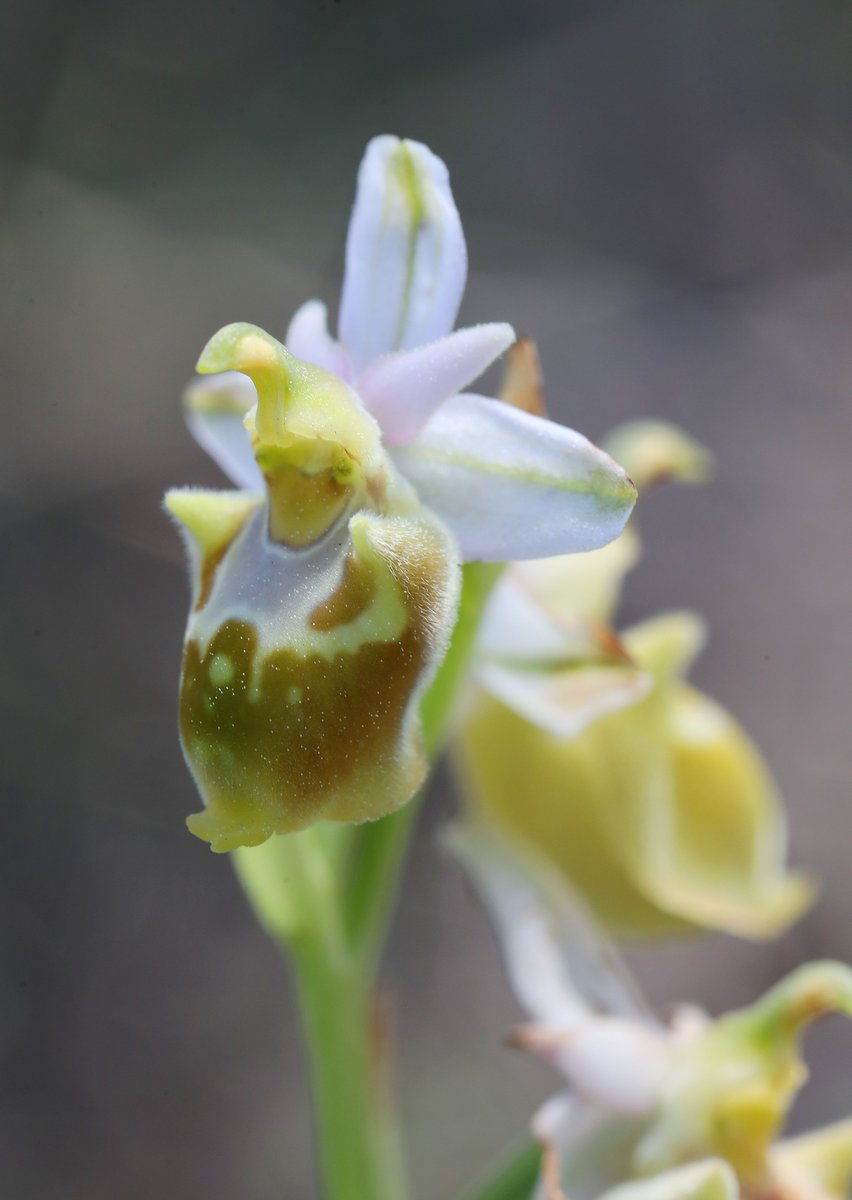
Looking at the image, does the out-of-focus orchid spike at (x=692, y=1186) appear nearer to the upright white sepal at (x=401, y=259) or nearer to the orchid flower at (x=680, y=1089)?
the orchid flower at (x=680, y=1089)

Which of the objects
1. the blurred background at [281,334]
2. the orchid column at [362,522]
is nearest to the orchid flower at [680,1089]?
the orchid column at [362,522]

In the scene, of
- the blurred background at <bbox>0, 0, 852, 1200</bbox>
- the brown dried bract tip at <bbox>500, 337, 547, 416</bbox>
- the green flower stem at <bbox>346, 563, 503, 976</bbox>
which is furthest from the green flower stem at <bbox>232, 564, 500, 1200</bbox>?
the blurred background at <bbox>0, 0, 852, 1200</bbox>

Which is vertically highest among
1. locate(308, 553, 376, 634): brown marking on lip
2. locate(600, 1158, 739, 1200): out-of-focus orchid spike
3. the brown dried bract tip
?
the brown dried bract tip

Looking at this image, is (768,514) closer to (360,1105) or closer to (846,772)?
(846,772)

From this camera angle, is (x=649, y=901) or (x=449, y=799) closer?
(x=649, y=901)

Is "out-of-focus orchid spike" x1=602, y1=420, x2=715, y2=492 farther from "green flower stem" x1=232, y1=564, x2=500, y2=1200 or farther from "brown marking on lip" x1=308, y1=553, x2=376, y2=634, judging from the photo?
"brown marking on lip" x1=308, y1=553, x2=376, y2=634

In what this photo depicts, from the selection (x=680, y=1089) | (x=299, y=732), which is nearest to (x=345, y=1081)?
(x=680, y=1089)

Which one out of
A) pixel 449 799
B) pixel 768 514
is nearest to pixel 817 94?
pixel 768 514
